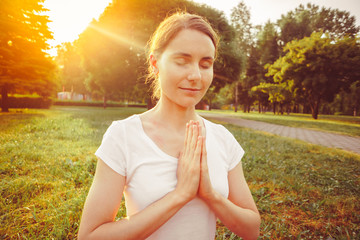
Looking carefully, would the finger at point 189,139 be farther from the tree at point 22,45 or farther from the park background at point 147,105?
the tree at point 22,45

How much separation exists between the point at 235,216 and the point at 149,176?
25.3 inches

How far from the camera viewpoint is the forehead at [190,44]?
1432mm

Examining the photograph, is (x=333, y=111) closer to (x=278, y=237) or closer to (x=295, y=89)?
(x=295, y=89)

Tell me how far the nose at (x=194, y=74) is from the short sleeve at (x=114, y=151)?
583mm

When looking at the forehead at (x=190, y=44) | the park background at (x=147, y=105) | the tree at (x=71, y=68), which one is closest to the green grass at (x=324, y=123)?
the park background at (x=147, y=105)

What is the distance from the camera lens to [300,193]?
4.13m

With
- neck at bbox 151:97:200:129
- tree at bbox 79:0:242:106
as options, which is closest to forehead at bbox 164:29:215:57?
neck at bbox 151:97:200:129

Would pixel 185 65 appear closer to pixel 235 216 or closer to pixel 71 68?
pixel 235 216

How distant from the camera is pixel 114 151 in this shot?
127 cm

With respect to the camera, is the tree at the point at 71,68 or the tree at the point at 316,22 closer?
the tree at the point at 316,22

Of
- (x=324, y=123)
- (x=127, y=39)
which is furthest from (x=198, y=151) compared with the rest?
(x=324, y=123)

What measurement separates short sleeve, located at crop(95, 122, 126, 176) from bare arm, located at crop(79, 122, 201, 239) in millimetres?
36

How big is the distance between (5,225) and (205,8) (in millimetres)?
20359

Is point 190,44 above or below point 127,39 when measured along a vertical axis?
below
